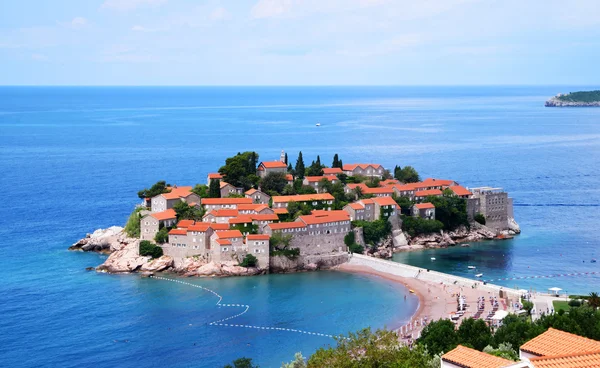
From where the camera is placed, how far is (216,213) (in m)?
68.6

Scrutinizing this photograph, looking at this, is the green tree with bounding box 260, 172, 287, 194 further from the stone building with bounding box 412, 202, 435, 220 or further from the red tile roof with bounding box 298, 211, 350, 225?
the stone building with bounding box 412, 202, 435, 220

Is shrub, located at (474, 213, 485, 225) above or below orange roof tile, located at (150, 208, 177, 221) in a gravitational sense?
below

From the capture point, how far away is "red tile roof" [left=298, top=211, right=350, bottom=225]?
67688 millimetres

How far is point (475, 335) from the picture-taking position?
40438 millimetres

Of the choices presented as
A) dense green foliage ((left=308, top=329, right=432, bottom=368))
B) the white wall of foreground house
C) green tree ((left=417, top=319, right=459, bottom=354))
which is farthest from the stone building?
dense green foliage ((left=308, top=329, right=432, bottom=368))

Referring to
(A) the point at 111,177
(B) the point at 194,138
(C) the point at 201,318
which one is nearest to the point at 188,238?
(C) the point at 201,318

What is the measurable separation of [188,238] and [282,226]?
309 inches

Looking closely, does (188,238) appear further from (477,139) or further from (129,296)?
(477,139)

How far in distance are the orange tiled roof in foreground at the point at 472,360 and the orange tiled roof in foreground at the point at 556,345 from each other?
2.02 m

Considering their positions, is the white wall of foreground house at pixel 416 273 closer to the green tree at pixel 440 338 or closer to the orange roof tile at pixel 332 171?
the green tree at pixel 440 338

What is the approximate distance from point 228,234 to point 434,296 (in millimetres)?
17537

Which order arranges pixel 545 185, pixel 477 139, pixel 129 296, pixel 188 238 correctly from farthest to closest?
pixel 477 139
pixel 545 185
pixel 188 238
pixel 129 296

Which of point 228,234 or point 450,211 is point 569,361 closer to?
point 228,234

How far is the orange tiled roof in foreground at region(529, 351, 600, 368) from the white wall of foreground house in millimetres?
33774
